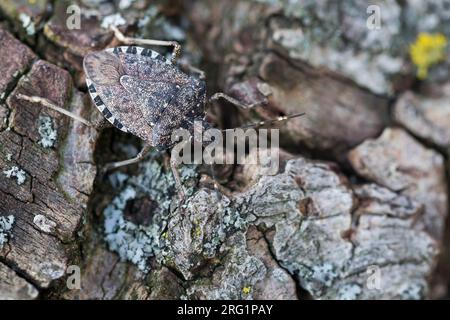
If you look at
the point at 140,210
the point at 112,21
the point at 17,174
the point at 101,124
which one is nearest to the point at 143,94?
the point at 101,124

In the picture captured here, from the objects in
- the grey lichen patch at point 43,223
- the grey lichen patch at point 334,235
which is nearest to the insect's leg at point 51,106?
the grey lichen patch at point 43,223

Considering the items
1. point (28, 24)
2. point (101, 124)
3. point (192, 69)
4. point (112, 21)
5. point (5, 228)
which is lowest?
point (5, 228)

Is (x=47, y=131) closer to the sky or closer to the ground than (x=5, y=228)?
closer to the sky

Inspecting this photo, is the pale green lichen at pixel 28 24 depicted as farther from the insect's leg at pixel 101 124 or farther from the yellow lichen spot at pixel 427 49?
the yellow lichen spot at pixel 427 49

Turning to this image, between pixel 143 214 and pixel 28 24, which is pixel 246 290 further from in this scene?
pixel 28 24

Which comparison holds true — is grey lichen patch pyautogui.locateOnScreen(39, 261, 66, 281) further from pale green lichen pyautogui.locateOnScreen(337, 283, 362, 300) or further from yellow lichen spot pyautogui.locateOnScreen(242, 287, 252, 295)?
pale green lichen pyautogui.locateOnScreen(337, 283, 362, 300)

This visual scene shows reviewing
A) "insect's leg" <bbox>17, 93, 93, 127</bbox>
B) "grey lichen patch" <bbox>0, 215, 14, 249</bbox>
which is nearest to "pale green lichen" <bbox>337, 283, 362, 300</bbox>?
"insect's leg" <bbox>17, 93, 93, 127</bbox>
